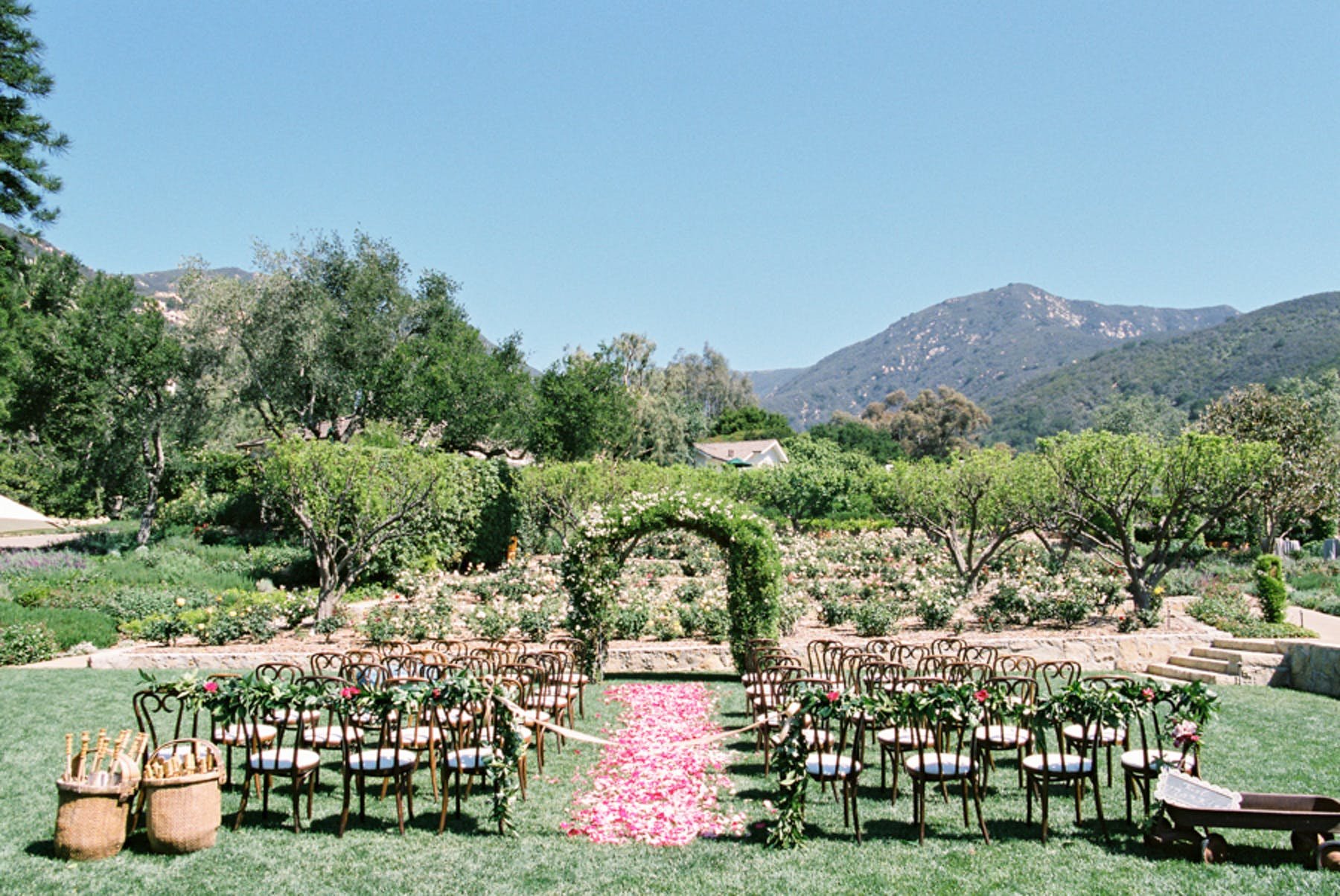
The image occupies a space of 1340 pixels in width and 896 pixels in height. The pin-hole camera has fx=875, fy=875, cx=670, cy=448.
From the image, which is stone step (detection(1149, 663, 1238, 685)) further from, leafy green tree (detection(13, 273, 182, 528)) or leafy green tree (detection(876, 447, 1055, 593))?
leafy green tree (detection(13, 273, 182, 528))

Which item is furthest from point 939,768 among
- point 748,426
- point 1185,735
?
point 748,426

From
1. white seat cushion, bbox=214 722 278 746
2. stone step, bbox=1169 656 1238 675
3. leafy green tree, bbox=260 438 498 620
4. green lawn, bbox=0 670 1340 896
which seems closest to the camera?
green lawn, bbox=0 670 1340 896

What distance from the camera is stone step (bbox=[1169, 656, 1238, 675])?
13805 millimetres

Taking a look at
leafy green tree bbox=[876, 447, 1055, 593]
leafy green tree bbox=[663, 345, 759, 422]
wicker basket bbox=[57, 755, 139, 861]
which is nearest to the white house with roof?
leafy green tree bbox=[663, 345, 759, 422]

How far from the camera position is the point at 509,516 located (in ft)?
81.6

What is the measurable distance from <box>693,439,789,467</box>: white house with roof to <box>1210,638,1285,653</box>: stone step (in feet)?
153

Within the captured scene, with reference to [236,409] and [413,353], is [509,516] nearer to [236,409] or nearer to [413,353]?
[413,353]

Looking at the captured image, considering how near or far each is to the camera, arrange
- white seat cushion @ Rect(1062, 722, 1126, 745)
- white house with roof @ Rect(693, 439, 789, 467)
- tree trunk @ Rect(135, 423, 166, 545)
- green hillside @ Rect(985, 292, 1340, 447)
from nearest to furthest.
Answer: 1. white seat cushion @ Rect(1062, 722, 1126, 745)
2. tree trunk @ Rect(135, 423, 166, 545)
3. white house with roof @ Rect(693, 439, 789, 467)
4. green hillside @ Rect(985, 292, 1340, 447)

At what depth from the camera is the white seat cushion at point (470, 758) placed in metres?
6.86

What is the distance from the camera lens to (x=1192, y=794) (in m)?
6.09

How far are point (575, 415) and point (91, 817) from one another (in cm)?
3111

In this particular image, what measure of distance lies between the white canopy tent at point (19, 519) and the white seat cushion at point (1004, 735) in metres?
11.8

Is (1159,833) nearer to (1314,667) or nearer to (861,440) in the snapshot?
(1314,667)

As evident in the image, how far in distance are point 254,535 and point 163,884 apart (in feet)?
82.8
